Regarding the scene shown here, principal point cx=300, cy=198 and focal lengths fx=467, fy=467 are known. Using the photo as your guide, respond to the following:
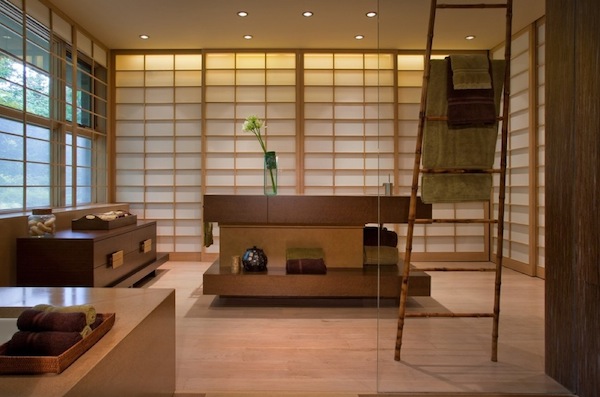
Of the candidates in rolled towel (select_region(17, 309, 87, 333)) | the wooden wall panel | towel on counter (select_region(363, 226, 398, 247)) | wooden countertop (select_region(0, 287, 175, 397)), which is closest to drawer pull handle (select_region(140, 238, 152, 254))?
towel on counter (select_region(363, 226, 398, 247))

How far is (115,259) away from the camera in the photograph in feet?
11.2

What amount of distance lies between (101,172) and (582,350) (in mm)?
5041

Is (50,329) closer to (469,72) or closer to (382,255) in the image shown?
(469,72)

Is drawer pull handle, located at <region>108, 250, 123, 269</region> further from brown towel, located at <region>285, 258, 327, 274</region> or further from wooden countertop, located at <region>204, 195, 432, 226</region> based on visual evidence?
brown towel, located at <region>285, 258, 327, 274</region>

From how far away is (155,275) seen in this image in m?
4.64

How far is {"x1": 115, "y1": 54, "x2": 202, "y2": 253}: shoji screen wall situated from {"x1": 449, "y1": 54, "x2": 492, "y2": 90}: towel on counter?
3.90 meters

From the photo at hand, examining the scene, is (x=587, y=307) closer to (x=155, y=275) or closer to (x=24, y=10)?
(x=155, y=275)

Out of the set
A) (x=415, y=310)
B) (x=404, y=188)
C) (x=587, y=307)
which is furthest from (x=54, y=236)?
(x=587, y=307)

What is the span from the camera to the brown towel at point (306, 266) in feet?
10.6

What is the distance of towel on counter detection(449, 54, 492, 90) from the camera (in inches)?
84.8

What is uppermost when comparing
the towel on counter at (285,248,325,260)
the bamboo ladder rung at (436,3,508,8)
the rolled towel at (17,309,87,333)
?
the bamboo ladder rung at (436,3,508,8)

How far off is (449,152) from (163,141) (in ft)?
13.6

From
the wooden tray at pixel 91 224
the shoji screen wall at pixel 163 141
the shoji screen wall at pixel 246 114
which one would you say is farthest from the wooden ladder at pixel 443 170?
the shoji screen wall at pixel 163 141

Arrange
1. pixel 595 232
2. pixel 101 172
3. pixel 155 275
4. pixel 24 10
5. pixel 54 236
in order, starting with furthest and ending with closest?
pixel 101 172 → pixel 155 275 → pixel 24 10 → pixel 54 236 → pixel 595 232
